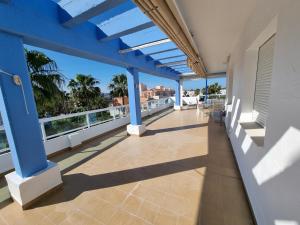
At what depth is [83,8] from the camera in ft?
6.36

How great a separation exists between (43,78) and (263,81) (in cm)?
691

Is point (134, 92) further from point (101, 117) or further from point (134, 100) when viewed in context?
point (101, 117)

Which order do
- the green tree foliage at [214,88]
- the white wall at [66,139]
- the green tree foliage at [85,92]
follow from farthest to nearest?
the green tree foliage at [214,88], the green tree foliage at [85,92], the white wall at [66,139]

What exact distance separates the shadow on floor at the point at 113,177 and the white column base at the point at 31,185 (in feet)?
0.40

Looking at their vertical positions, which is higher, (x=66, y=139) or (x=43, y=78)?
(x=43, y=78)

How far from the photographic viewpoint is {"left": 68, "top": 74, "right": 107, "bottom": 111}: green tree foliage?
1218cm

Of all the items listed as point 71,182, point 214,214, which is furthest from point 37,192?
point 214,214

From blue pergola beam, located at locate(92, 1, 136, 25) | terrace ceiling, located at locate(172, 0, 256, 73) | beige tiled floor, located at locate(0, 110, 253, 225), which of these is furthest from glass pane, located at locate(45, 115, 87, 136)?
terrace ceiling, located at locate(172, 0, 256, 73)

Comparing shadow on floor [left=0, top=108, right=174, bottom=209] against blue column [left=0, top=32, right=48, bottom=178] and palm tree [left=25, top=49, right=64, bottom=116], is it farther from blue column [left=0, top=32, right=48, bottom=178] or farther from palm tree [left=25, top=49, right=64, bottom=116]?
palm tree [left=25, top=49, right=64, bottom=116]

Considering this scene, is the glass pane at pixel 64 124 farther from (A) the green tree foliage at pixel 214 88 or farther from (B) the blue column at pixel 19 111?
(A) the green tree foliage at pixel 214 88

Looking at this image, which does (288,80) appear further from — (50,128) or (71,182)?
(50,128)

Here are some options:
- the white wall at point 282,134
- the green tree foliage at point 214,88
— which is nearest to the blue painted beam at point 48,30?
the white wall at point 282,134

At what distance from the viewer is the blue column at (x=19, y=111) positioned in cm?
171

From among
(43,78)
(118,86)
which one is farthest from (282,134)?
(118,86)
